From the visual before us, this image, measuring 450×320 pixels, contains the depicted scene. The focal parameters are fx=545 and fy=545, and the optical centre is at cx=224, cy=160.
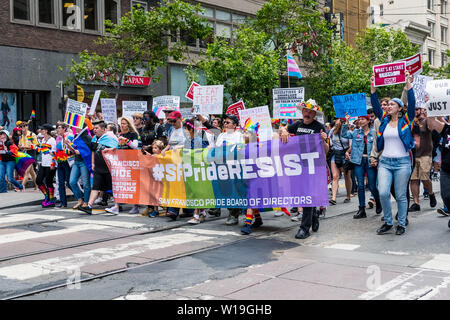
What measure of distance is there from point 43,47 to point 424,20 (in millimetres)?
49707

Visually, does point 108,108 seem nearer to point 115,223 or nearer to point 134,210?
point 134,210

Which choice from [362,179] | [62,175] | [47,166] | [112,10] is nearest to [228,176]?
[362,179]

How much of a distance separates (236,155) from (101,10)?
16760 mm

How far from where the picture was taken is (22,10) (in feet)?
67.1

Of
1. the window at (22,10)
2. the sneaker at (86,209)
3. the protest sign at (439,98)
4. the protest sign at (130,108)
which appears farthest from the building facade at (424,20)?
the sneaker at (86,209)

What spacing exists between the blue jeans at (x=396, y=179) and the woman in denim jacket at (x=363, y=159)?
5.16ft

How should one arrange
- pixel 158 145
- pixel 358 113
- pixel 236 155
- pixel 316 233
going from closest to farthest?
1. pixel 316 233
2. pixel 236 155
3. pixel 158 145
4. pixel 358 113

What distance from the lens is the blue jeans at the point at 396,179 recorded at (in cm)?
797

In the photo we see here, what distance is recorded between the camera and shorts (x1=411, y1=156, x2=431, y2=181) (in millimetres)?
10742

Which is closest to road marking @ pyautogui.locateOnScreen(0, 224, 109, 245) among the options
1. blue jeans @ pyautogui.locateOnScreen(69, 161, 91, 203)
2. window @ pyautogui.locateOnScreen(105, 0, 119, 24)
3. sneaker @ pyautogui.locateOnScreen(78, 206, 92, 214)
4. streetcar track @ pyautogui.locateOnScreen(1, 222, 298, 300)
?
sneaker @ pyautogui.locateOnScreen(78, 206, 92, 214)

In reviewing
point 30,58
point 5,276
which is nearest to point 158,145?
point 5,276

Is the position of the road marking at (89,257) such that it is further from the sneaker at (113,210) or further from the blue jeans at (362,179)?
the blue jeans at (362,179)
